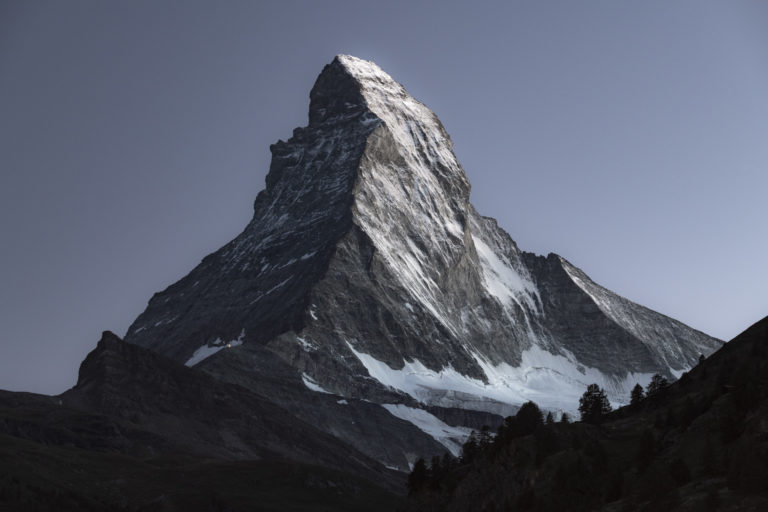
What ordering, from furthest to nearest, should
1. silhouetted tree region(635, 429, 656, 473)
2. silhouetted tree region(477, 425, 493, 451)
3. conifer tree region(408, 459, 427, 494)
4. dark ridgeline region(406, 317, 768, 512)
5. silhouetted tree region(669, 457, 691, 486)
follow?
silhouetted tree region(477, 425, 493, 451) < conifer tree region(408, 459, 427, 494) < silhouetted tree region(635, 429, 656, 473) < silhouetted tree region(669, 457, 691, 486) < dark ridgeline region(406, 317, 768, 512)

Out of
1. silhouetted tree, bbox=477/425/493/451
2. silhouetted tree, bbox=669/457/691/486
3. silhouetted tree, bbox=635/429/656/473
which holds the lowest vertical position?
silhouetted tree, bbox=669/457/691/486

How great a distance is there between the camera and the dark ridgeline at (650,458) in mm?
68625

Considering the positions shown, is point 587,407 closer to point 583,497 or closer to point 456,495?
point 456,495

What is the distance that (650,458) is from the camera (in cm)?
8519

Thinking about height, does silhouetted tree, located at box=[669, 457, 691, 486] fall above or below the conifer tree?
below

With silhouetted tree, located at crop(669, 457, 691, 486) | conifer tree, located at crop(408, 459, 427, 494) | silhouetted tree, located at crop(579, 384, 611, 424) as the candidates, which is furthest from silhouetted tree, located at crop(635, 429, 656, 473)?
conifer tree, located at crop(408, 459, 427, 494)

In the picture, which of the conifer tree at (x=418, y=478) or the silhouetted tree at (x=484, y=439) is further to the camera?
the silhouetted tree at (x=484, y=439)

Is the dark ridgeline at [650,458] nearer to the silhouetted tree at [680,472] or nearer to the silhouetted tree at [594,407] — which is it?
the silhouetted tree at [680,472]

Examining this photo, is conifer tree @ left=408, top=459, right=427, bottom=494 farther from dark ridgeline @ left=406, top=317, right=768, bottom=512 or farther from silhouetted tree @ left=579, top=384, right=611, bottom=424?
silhouetted tree @ left=579, top=384, right=611, bottom=424

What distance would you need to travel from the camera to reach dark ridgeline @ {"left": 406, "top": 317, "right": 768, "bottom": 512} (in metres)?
68.6

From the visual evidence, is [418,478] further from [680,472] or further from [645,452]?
[680,472]

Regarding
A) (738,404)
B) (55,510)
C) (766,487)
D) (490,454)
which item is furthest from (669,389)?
(55,510)

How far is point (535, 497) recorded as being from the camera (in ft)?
293

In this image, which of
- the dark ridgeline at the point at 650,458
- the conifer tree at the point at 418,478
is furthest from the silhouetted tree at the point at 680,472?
the conifer tree at the point at 418,478
